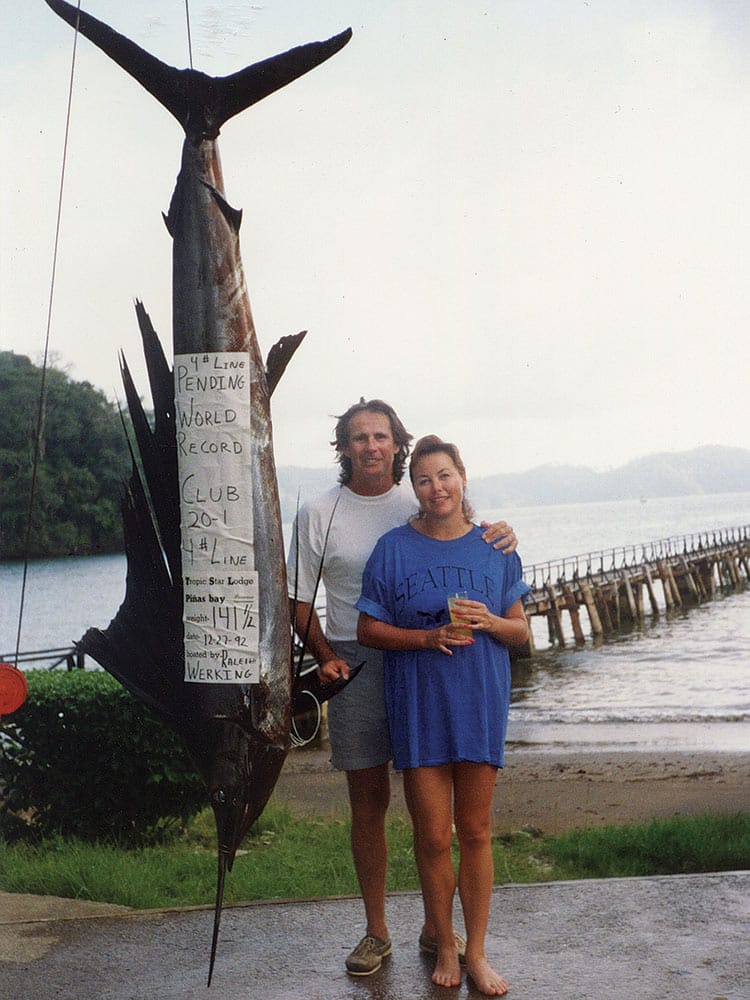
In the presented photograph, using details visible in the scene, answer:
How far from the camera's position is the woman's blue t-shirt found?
2.95m

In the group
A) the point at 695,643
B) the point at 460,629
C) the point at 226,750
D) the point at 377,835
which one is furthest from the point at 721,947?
the point at 695,643

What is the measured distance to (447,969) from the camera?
9.84 ft

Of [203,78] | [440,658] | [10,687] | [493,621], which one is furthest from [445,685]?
[203,78]

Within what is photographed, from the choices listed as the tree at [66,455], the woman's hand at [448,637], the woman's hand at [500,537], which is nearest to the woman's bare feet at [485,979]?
the woman's hand at [448,637]

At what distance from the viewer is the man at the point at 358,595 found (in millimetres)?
3121

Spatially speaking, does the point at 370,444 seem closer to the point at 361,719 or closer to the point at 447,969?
the point at 361,719

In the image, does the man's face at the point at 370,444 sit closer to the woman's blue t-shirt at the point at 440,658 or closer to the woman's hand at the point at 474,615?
the woman's blue t-shirt at the point at 440,658

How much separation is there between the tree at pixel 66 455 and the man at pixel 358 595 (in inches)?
69.6

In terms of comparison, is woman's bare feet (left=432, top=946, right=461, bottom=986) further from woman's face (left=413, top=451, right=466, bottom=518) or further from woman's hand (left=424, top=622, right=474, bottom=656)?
woman's face (left=413, top=451, right=466, bottom=518)

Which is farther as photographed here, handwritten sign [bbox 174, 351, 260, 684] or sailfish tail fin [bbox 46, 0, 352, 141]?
handwritten sign [bbox 174, 351, 260, 684]

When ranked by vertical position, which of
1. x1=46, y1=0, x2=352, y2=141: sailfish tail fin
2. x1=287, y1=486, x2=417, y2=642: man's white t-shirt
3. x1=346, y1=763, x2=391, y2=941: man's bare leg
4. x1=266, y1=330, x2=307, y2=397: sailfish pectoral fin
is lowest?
x1=346, y1=763, x2=391, y2=941: man's bare leg

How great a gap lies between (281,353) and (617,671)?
20230 mm

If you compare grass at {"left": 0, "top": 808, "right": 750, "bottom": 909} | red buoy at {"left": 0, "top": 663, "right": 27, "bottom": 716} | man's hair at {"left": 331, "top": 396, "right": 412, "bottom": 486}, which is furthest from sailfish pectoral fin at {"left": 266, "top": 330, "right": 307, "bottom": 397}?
grass at {"left": 0, "top": 808, "right": 750, "bottom": 909}

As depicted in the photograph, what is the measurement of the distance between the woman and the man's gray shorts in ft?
0.33
